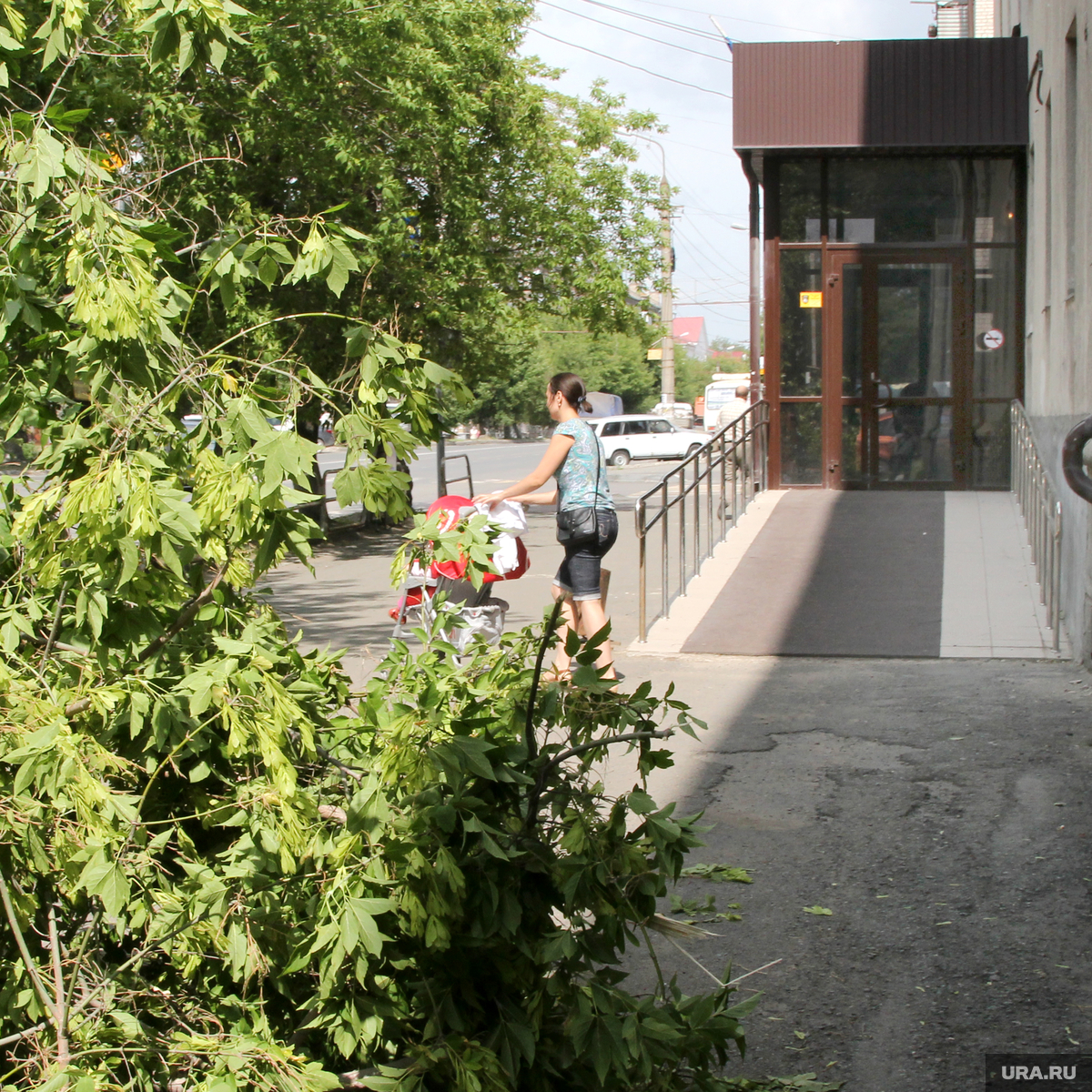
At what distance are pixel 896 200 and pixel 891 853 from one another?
1097 centimetres

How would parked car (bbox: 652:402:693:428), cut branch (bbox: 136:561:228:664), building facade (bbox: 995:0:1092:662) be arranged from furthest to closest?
parked car (bbox: 652:402:693:428) < building facade (bbox: 995:0:1092:662) < cut branch (bbox: 136:561:228:664)

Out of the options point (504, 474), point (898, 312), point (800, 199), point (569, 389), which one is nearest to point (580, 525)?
point (569, 389)

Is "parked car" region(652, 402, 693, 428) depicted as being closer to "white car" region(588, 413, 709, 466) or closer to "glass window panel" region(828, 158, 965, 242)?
"white car" region(588, 413, 709, 466)

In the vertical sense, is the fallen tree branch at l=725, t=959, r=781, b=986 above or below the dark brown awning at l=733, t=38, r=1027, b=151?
below

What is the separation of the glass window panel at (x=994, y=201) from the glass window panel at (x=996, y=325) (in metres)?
0.17

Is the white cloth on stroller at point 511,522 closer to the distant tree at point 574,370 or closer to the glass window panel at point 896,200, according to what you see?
the glass window panel at point 896,200

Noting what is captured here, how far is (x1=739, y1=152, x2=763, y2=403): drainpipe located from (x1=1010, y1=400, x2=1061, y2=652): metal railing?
290 centimetres

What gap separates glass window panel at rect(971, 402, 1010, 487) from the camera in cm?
1422

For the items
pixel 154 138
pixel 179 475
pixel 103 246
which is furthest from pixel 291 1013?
pixel 154 138

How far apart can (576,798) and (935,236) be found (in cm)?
1296

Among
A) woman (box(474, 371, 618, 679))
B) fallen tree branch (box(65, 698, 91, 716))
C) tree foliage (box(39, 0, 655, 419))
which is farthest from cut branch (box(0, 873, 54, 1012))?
tree foliage (box(39, 0, 655, 419))

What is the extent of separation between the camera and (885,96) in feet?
44.8

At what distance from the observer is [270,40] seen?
526 inches

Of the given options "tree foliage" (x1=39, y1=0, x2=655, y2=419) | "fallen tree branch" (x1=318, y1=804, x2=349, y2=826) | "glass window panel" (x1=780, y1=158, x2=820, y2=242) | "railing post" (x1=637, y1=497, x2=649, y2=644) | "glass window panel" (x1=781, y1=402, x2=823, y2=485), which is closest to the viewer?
"fallen tree branch" (x1=318, y1=804, x2=349, y2=826)
